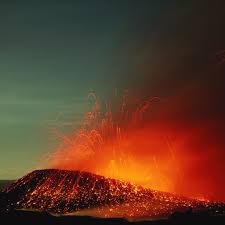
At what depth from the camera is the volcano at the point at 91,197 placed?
82.1m

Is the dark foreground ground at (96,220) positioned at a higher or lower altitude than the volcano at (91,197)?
lower

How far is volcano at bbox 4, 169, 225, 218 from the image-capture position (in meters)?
82.1

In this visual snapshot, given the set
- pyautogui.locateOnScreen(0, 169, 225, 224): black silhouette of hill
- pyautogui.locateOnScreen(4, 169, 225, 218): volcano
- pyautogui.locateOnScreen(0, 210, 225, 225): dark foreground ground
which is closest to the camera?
pyautogui.locateOnScreen(0, 210, 225, 225): dark foreground ground

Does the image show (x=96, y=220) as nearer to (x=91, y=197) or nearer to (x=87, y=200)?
(x=87, y=200)

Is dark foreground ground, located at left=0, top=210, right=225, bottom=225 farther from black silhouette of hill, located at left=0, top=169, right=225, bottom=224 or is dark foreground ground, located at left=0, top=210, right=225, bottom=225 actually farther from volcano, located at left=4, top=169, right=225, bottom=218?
volcano, located at left=4, top=169, right=225, bottom=218

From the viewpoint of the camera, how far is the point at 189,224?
62.4 m

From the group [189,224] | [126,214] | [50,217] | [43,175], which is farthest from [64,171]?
[189,224]

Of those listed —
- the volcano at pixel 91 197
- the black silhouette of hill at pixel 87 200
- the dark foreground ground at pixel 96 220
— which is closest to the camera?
the dark foreground ground at pixel 96 220

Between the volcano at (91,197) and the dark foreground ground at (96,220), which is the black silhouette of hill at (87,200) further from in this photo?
the dark foreground ground at (96,220)

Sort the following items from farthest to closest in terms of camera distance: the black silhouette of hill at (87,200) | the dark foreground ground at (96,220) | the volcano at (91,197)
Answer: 1. the volcano at (91,197)
2. the black silhouette of hill at (87,200)
3. the dark foreground ground at (96,220)

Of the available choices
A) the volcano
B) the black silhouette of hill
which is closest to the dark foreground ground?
the black silhouette of hill

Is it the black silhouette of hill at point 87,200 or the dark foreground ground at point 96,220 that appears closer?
the dark foreground ground at point 96,220

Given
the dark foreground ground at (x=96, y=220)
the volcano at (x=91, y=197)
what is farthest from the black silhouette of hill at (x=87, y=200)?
the dark foreground ground at (x=96, y=220)

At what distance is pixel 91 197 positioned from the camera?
3634 inches
